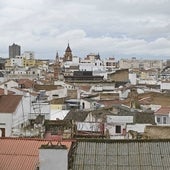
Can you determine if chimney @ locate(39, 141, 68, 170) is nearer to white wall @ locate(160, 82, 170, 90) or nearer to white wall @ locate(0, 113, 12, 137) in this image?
white wall @ locate(0, 113, 12, 137)

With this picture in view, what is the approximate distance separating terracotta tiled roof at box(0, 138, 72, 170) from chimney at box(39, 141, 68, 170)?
1.76m

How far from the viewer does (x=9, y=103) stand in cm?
4053

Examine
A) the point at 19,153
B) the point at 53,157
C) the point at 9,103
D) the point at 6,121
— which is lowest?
the point at 6,121

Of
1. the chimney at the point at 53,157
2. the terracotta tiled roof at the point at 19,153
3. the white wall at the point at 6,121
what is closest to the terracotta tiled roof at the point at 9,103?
the white wall at the point at 6,121

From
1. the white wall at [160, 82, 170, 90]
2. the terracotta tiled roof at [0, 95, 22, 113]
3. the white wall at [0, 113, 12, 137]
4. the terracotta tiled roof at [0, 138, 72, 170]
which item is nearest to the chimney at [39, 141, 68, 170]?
the terracotta tiled roof at [0, 138, 72, 170]

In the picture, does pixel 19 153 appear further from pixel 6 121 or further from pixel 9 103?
pixel 9 103

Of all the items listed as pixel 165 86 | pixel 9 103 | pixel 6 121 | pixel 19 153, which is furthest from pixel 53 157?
pixel 165 86

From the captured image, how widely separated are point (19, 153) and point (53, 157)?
331 centimetres

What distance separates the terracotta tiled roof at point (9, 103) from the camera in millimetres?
39781

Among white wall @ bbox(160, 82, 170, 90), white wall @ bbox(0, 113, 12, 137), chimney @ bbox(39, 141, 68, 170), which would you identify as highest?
chimney @ bbox(39, 141, 68, 170)

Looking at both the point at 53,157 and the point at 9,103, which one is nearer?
the point at 53,157

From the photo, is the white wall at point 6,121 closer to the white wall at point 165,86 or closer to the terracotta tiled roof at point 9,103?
the terracotta tiled roof at point 9,103

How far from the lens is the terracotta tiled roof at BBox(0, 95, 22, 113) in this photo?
131ft

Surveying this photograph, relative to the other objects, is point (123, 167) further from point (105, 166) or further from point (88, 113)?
point (88, 113)
